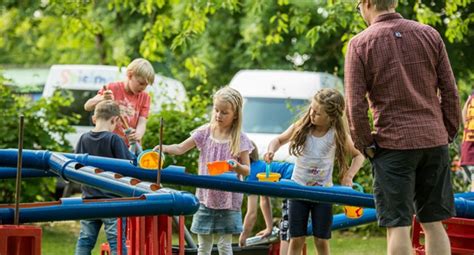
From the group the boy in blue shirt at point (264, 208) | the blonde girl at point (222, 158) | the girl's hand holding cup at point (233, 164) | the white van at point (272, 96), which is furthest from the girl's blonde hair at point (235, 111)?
the white van at point (272, 96)

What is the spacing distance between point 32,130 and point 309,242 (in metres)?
3.26

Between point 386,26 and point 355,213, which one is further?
point 355,213

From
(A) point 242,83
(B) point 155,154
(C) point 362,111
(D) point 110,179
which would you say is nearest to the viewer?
(D) point 110,179

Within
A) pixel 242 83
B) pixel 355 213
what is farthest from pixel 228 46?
pixel 355 213

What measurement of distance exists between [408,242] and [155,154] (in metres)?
1.67

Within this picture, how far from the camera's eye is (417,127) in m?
6.20

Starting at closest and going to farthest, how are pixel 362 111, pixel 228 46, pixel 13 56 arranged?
pixel 362 111
pixel 228 46
pixel 13 56

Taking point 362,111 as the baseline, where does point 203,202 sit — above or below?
below

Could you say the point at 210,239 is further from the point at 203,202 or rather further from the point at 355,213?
the point at 355,213

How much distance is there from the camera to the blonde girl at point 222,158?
7965 mm

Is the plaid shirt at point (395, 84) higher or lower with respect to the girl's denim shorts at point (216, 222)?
higher

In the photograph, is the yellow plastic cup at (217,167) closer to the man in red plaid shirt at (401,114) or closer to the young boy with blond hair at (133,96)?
the man in red plaid shirt at (401,114)

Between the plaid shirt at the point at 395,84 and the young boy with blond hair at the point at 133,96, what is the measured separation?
9.62 ft

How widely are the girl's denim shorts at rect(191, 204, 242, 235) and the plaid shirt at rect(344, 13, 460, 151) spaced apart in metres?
1.91
